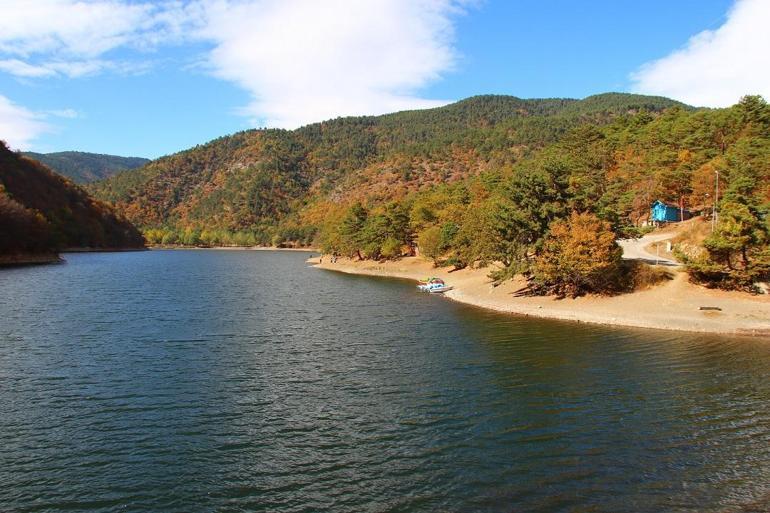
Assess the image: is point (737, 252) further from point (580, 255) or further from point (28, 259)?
point (28, 259)

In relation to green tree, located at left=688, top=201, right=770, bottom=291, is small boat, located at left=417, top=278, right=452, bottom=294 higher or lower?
lower

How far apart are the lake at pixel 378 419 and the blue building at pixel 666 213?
2276 inches

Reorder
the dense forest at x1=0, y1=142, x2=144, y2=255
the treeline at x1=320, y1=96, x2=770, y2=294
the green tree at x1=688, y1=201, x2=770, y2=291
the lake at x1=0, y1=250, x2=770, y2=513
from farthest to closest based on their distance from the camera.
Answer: the dense forest at x1=0, y1=142, x2=144, y2=255 < the treeline at x1=320, y1=96, x2=770, y2=294 < the green tree at x1=688, y1=201, x2=770, y2=291 < the lake at x1=0, y1=250, x2=770, y2=513

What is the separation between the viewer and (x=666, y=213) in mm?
93750

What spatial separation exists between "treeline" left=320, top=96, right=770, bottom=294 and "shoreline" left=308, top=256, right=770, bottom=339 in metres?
2.42

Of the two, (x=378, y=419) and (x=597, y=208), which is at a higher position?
(x=597, y=208)

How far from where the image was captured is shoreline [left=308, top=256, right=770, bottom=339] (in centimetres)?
4256

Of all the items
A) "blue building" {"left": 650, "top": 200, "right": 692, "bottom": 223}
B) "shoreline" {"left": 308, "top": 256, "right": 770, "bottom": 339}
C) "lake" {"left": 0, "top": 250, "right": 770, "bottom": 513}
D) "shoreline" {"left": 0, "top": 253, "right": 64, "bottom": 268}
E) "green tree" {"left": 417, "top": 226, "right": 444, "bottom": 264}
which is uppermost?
"blue building" {"left": 650, "top": 200, "right": 692, "bottom": 223}

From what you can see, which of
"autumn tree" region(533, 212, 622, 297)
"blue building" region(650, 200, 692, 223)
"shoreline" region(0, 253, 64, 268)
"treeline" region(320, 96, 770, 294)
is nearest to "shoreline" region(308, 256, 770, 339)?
"autumn tree" region(533, 212, 622, 297)

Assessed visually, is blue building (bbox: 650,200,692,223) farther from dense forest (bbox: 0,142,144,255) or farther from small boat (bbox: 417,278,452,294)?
dense forest (bbox: 0,142,144,255)

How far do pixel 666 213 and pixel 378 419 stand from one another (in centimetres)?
8945

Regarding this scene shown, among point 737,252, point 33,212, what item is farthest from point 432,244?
point 33,212

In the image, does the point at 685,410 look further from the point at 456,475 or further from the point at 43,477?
the point at 43,477

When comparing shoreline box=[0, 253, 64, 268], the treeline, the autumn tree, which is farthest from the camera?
shoreline box=[0, 253, 64, 268]
